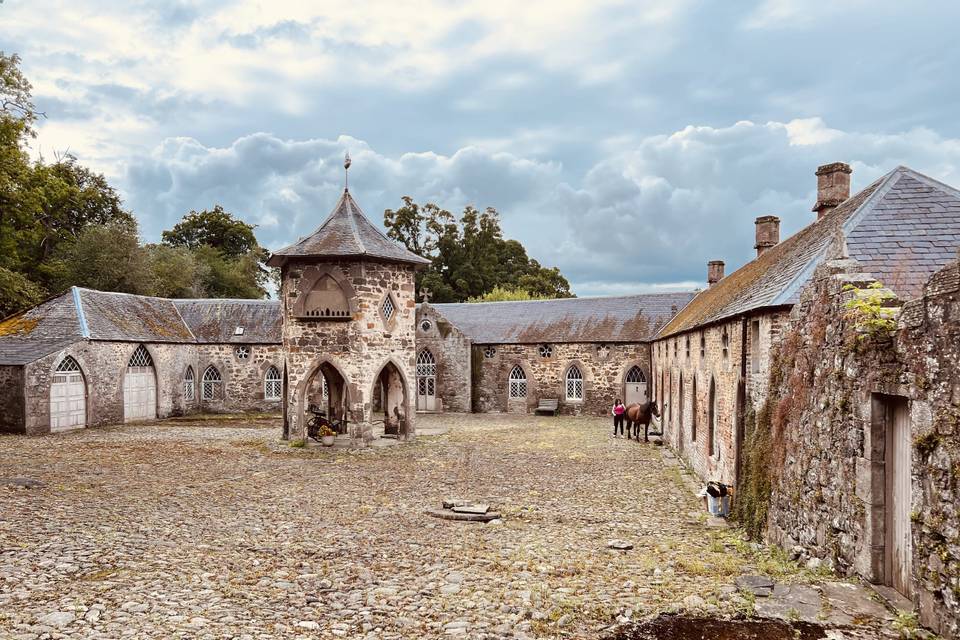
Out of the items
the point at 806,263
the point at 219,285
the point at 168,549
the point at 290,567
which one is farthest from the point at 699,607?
the point at 219,285

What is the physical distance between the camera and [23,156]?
24.6m

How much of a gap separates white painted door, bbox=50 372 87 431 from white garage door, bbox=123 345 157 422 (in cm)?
221

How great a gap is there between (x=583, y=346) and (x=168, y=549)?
2404 cm

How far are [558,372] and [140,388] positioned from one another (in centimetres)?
1915

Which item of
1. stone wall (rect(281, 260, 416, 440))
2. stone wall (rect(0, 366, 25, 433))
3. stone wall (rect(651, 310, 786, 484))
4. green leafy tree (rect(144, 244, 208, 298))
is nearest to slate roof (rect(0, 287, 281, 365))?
stone wall (rect(0, 366, 25, 433))

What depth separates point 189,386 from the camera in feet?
101

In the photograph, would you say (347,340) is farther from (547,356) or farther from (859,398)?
(859,398)

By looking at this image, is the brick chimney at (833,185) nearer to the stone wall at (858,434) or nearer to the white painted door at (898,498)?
the stone wall at (858,434)

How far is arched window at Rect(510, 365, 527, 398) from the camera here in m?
32.0

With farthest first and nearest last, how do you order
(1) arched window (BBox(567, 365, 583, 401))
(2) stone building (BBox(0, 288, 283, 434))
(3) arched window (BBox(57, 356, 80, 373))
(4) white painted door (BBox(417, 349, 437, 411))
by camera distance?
(4) white painted door (BBox(417, 349, 437, 411)), (1) arched window (BBox(567, 365, 583, 401)), (3) arched window (BBox(57, 356, 80, 373)), (2) stone building (BBox(0, 288, 283, 434))

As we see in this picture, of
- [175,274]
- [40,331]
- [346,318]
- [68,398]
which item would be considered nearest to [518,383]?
[346,318]

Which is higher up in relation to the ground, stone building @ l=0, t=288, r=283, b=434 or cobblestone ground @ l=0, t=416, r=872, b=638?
stone building @ l=0, t=288, r=283, b=434

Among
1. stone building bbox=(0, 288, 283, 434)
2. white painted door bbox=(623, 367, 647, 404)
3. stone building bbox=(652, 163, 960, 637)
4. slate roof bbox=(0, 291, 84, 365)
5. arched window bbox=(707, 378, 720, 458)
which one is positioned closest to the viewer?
stone building bbox=(652, 163, 960, 637)

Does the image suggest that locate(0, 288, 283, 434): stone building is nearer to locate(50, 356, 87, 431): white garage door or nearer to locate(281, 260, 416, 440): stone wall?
locate(50, 356, 87, 431): white garage door
